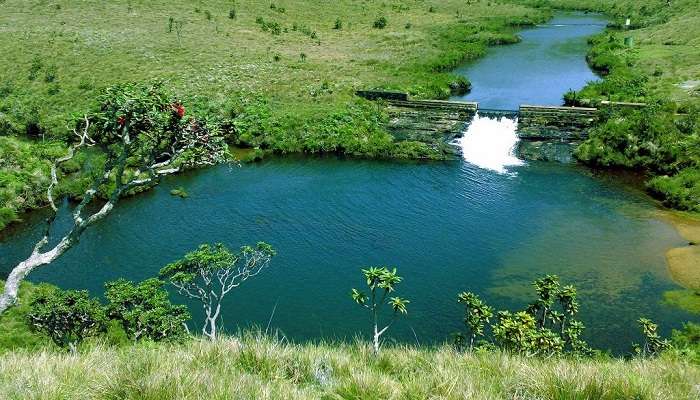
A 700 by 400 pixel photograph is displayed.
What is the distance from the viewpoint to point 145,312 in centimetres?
2648

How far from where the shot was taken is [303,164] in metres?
56.7

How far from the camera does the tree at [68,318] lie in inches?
1034

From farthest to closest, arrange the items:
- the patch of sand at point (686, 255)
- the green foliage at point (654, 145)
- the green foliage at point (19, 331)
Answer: the green foliage at point (654, 145)
the patch of sand at point (686, 255)
the green foliage at point (19, 331)

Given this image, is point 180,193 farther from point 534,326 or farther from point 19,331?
point 534,326

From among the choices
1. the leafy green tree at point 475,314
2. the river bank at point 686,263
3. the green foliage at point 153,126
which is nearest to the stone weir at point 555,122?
the river bank at point 686,263

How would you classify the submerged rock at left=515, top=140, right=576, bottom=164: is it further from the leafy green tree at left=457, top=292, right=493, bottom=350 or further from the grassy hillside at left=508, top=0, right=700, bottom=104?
the leafy green tree at left=457, top=292, right=493, bottom=350

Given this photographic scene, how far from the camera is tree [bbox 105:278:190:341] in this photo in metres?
25.7

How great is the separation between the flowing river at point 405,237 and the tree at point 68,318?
726cm

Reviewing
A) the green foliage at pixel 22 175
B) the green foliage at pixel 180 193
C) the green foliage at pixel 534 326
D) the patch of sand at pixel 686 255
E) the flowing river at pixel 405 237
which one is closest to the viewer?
the green foliage at pixel 534 326

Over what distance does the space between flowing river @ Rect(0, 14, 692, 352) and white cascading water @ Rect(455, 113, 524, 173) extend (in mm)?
258

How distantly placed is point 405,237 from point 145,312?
19.9m

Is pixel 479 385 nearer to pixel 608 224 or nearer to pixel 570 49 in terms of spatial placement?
pixel 608 224

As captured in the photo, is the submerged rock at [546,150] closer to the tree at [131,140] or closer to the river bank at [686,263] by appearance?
the river bank at [686,263]

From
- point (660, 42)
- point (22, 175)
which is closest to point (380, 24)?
point (660, 42)
